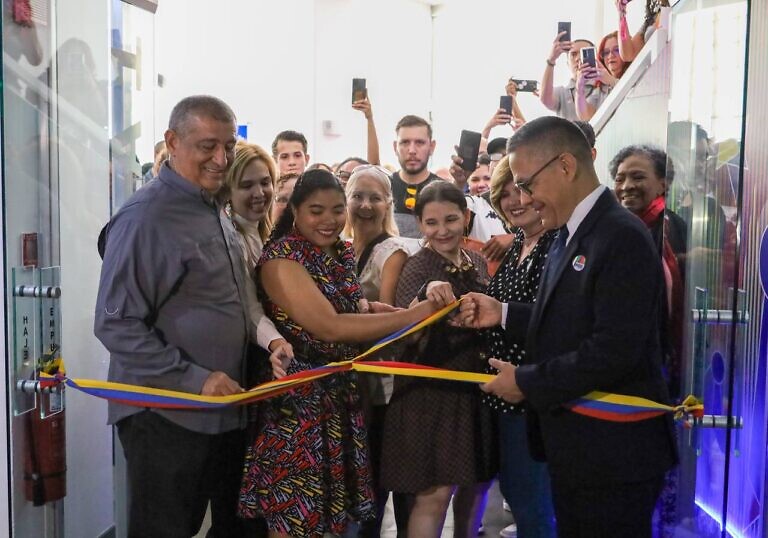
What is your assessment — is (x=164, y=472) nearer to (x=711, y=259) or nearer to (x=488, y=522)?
(x=711, y=259)

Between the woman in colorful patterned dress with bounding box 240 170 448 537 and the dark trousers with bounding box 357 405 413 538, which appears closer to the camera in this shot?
the woman in colorful patterned dress with bounding box 240 170 448 537

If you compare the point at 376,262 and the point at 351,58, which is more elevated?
the point at 351,58

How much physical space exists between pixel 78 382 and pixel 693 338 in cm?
199

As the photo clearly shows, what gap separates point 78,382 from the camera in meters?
2.60

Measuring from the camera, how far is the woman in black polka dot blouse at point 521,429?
276 centimetres

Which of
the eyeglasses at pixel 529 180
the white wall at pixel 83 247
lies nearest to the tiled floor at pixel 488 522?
the white wall at pixel 83 247

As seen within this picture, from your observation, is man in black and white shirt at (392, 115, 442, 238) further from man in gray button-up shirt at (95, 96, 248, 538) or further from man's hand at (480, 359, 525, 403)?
man's hand at (480, 359, 525, 403)

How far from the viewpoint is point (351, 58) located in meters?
10.7

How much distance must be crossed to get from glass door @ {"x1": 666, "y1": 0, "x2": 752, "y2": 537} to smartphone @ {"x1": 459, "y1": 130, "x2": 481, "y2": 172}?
2075mm

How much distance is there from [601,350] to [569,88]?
→ 4.91m

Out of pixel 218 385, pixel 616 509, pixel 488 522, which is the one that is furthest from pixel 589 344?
pixel 488 522

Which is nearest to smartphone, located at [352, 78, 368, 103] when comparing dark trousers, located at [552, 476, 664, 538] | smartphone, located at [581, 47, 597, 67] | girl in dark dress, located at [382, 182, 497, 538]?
smartphone, located at [581, 47, 597, 67]

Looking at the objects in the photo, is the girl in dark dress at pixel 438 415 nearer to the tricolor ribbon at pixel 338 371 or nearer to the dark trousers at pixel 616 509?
the tricolor ribbon at pixel 338 371

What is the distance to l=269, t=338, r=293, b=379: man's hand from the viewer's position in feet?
8.54
